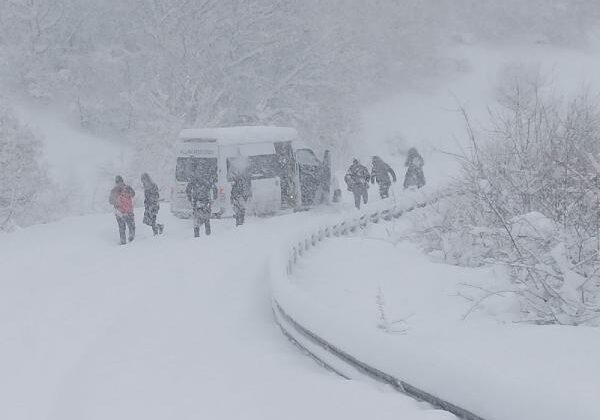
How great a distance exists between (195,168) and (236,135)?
1.21 meters

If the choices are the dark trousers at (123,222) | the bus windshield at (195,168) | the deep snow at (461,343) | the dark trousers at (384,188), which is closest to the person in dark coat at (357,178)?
the dark trousers at (384,188)

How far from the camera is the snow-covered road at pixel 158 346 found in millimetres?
5566

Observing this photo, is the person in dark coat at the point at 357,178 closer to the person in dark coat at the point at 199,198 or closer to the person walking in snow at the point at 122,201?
the person in dark coat at the point at 199,198

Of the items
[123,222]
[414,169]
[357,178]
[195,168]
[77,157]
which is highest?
[77,157]

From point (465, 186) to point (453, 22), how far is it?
48122mm

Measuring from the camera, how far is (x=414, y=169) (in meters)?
20.3

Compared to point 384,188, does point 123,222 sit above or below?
below

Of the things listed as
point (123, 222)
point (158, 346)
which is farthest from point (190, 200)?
point (158, 346)

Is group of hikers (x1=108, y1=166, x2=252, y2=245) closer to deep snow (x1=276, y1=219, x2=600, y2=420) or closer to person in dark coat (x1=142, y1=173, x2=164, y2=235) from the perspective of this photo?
person in dark coat (x1=142, y1=173, x2=164, y2=235)

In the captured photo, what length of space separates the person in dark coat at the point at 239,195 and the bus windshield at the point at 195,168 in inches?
21.9

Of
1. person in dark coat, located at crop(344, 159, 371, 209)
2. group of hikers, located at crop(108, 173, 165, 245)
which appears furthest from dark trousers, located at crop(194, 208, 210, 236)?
person in dark coat, located at crop(344, 159, 371, 209)

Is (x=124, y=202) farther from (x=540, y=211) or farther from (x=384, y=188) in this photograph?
(x=540, y=211)

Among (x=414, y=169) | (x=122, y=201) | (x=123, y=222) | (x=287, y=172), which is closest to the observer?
(x=122, y=201)

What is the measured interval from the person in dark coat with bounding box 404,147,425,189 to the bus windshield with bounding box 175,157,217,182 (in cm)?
554
